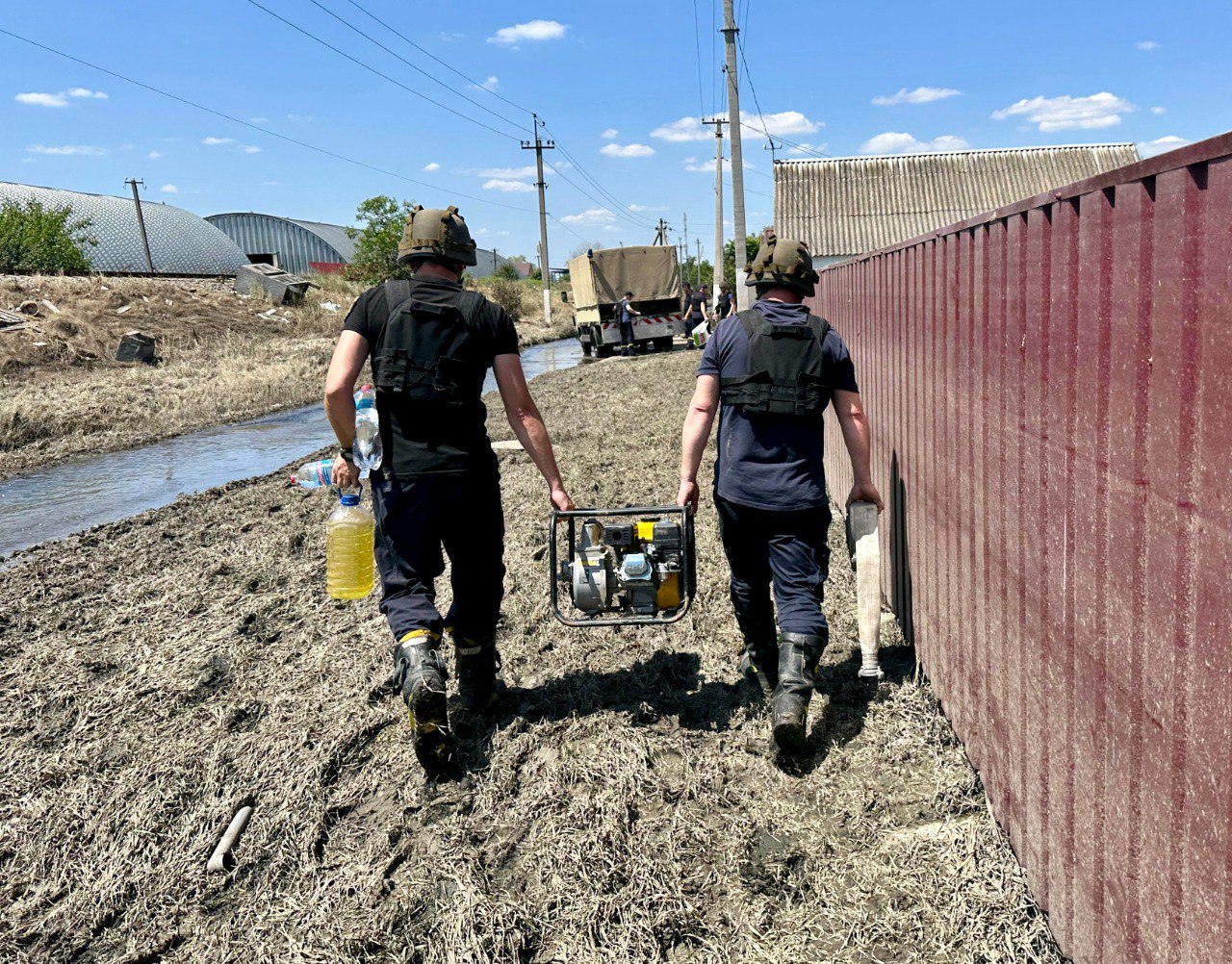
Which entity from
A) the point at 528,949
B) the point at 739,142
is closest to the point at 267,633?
the point at 528,949

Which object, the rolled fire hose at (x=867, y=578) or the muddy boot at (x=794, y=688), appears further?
the rolled fire hose at (x=867, y=578)

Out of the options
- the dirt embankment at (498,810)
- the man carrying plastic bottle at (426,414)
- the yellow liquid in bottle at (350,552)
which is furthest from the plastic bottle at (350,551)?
the man carrying plastic bottle at (426,414)

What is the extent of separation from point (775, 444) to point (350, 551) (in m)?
2.31

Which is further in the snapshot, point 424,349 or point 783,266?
point 783,266

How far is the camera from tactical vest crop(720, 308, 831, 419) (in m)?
3.68

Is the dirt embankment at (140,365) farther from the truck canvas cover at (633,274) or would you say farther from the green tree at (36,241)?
the green tree at (36,241)

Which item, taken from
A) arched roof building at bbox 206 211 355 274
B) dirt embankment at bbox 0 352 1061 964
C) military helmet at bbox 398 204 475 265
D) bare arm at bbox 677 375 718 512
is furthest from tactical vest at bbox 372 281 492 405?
arched roof building at bbox 206 211 355 274

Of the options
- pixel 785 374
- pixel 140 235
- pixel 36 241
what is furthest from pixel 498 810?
pixel 140 235

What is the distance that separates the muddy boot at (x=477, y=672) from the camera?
4.11 m

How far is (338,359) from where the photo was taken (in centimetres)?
371

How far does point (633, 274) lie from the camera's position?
89.1 ft

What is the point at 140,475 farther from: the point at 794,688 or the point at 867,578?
the point at 794,688

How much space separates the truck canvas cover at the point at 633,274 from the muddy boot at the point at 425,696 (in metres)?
24.0

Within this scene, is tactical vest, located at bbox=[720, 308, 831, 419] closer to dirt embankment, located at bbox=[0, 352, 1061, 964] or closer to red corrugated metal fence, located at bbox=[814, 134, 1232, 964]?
red corrugated metal fence, located at bbox=[814, 134, 1232, 964]
